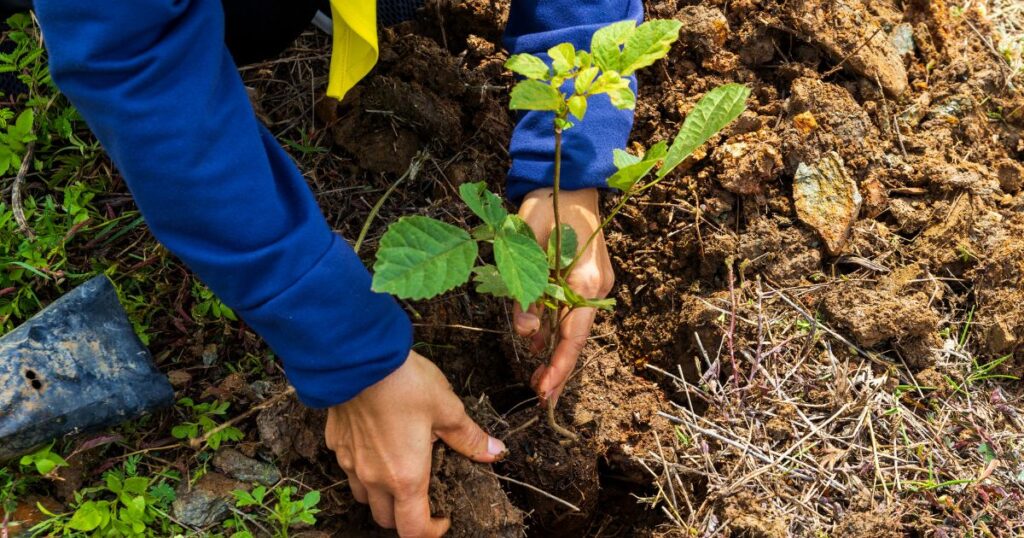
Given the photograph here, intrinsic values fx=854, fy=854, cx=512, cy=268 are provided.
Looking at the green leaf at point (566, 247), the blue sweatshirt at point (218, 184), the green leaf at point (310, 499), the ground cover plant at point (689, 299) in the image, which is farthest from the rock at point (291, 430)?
the green leaf at point (566, 247)

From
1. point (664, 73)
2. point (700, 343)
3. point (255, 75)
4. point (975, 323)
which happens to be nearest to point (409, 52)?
point (255, 75)

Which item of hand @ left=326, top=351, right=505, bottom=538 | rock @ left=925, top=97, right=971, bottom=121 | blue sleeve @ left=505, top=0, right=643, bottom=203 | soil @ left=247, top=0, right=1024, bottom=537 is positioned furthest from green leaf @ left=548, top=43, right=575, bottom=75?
rock @ left=925, top=97, right=971, bottom=121

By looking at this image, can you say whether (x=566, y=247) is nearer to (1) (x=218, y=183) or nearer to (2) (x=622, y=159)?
(2) (x=622, y=159)

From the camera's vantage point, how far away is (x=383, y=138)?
2.22m

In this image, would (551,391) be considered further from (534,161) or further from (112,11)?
(112,11)

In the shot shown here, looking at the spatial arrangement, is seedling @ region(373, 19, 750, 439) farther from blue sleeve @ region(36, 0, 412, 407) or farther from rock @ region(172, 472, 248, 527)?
rock @ region(172, 472, 248, 527)

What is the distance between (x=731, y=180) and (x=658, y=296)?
344mm

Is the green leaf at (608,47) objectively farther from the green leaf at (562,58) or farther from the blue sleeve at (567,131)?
the blue sleeve at (567,131)

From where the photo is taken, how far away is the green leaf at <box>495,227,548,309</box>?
1.42 metres

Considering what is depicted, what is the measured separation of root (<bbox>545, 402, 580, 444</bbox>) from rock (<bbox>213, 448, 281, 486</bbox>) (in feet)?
2.06

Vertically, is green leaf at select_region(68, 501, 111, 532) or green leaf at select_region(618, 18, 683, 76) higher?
green leaf at select_region(618, 18, 683, 76)

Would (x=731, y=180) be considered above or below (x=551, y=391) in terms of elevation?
above

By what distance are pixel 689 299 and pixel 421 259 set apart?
93 centimetres

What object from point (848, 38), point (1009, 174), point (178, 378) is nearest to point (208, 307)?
point (178, 378)
